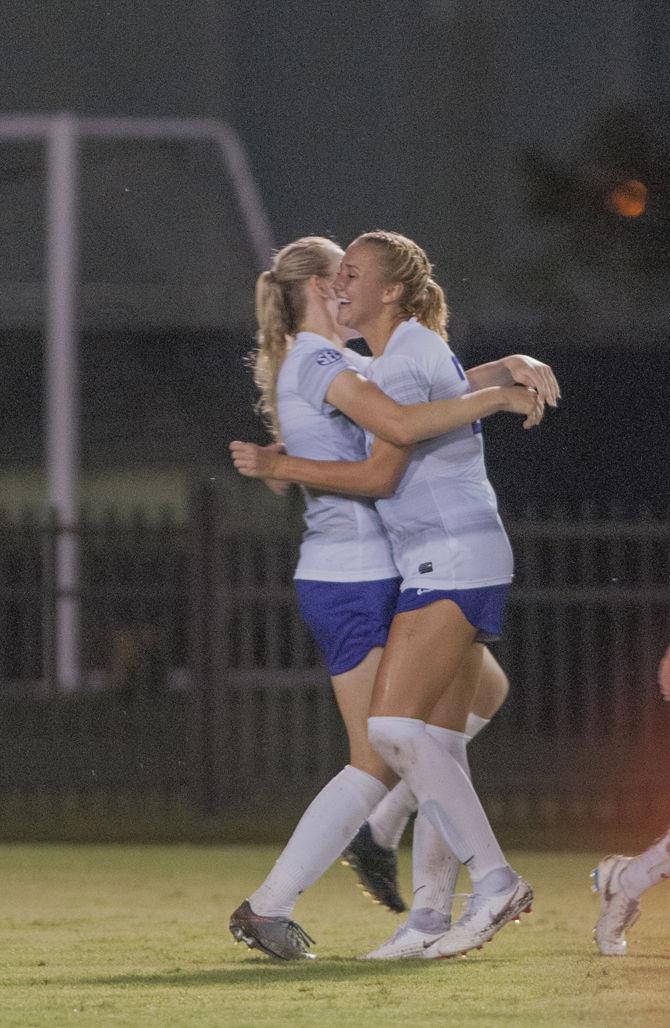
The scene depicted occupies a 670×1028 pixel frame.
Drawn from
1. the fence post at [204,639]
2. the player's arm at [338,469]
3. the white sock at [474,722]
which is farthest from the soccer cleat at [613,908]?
the fence post at [204,639]

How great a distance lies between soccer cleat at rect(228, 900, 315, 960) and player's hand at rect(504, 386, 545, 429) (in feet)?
4.94

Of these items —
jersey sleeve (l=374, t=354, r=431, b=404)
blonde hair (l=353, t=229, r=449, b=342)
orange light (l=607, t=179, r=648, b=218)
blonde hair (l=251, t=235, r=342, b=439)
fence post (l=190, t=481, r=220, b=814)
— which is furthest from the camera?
orange light (l=607, t=179, r=648, b=218)

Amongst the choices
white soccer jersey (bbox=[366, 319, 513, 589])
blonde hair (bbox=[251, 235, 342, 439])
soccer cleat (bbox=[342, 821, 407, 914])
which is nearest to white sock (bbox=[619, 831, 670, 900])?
soccer cleat (bbox=[342, 821, 407, 914])

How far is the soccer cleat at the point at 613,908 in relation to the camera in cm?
606

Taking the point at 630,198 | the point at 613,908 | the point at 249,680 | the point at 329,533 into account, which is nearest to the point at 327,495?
the point at 329,533

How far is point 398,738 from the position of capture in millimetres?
5793

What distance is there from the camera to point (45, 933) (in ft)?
22.6

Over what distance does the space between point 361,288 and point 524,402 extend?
56cm

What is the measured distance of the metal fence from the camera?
11.0 meters

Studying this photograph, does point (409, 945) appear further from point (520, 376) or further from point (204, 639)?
point (204, 639)

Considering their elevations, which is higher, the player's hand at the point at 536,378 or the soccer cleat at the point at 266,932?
the player's hand at the point at 536,378

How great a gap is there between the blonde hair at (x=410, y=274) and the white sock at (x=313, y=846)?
51.6 inches

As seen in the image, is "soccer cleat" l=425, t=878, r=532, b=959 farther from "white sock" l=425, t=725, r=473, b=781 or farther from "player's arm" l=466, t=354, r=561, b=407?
"player's arm" l=466, t=354, r=561, b=407

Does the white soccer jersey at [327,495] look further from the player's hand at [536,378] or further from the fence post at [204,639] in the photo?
the fence post at [204,639]
